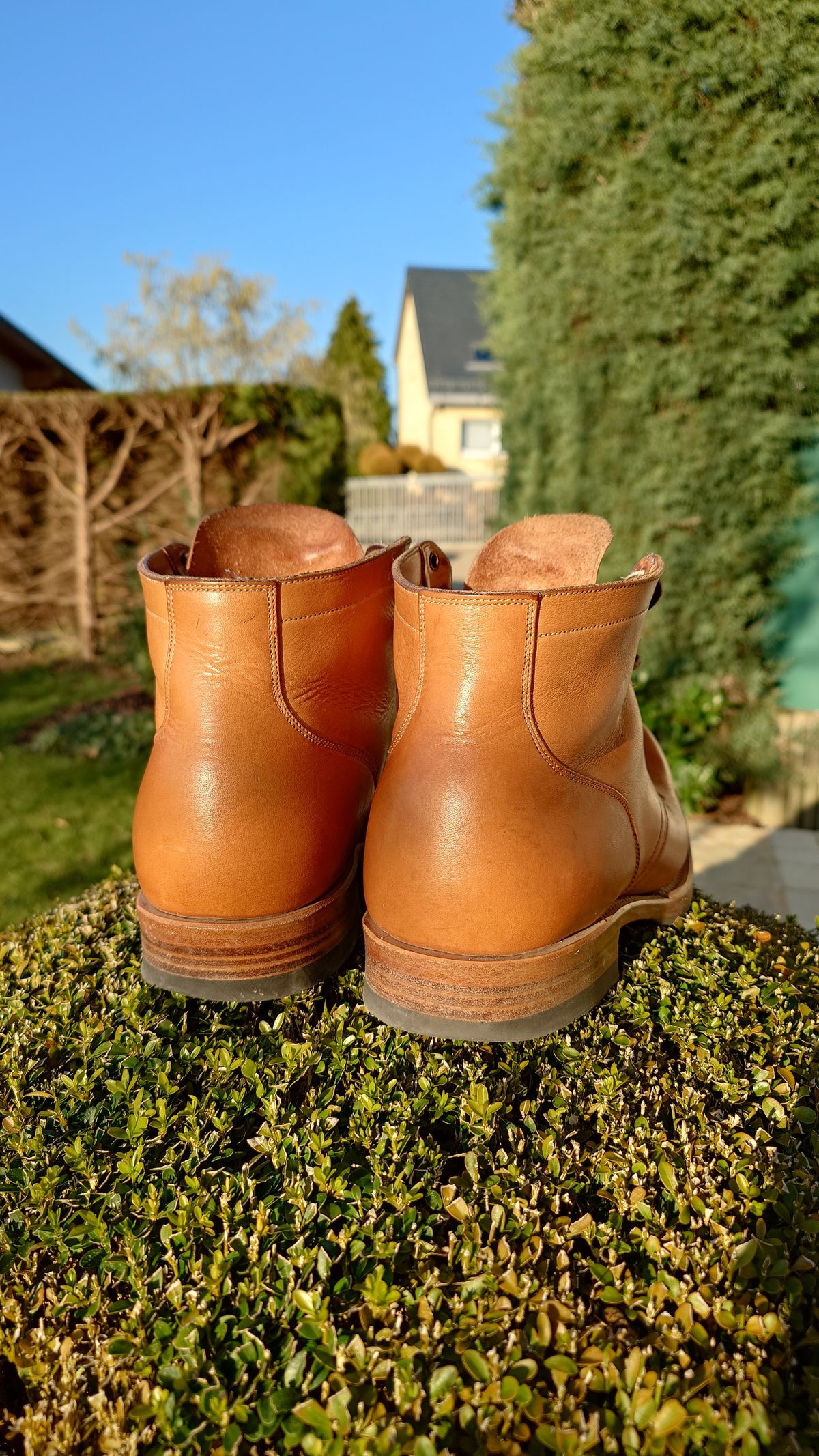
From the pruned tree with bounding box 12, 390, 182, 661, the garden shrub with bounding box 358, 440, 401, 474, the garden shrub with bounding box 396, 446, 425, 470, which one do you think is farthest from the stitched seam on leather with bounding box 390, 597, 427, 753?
the garden shrub with bounding box 396, 446, 425, 470

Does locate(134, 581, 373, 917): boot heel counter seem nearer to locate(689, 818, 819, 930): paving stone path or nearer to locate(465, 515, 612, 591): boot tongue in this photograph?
locate(465, 515, 612, 591): boot tongue

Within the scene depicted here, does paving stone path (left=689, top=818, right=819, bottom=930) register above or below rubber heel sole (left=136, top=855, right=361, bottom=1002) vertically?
below

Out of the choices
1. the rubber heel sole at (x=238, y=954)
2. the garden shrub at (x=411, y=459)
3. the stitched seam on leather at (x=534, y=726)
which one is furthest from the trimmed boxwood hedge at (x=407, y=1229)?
the garden shrub at (x=411, y=459)

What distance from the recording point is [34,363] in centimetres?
1573

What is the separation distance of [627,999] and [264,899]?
689 mm

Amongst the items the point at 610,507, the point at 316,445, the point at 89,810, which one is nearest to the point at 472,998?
the point at 610,507

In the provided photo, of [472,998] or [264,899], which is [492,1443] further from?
[264,899]

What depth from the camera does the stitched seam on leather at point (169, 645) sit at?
4.92 feet

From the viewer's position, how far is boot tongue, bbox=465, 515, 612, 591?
164cm

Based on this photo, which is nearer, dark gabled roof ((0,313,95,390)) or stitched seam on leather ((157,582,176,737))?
stitched seam on leather ((157,582,176,737))

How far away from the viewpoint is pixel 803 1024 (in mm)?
1471

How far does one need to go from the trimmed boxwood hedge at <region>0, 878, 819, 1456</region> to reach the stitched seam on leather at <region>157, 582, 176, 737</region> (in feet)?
1.83

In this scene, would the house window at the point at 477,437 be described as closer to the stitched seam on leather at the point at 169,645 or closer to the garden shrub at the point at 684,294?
the garden shrub at the point at 684,294

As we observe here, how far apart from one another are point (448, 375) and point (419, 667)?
103 ft
